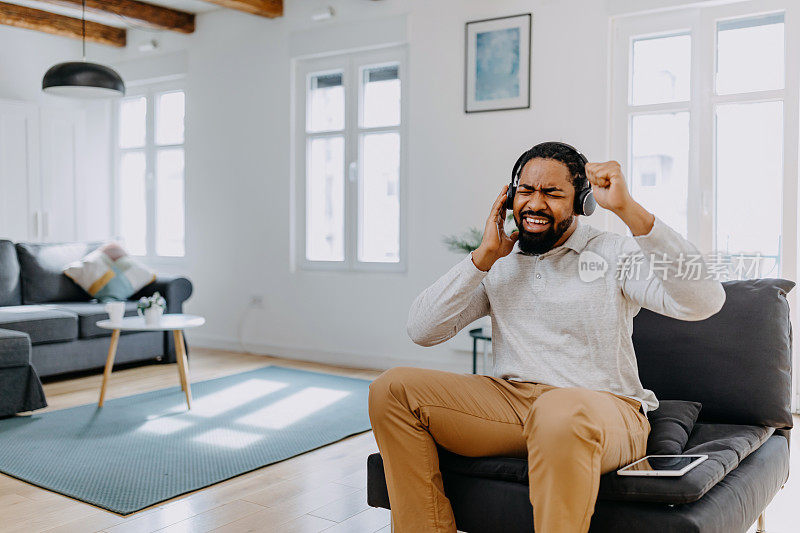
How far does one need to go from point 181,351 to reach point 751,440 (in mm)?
2938

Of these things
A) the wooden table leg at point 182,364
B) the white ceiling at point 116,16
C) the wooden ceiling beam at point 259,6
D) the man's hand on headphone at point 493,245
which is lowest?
the wooden table leg at point 182,364

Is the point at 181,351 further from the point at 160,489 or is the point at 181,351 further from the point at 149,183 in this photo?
the point at 149,183

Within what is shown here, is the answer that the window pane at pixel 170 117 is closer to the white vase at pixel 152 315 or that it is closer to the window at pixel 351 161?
the window at pixel 351 161

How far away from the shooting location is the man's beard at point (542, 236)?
188 cm

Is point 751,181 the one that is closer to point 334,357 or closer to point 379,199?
point 379,199

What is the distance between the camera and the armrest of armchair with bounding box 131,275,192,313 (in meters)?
5.34

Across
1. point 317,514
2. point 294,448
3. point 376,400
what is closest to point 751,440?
point 376,400

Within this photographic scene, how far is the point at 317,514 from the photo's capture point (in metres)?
2.53

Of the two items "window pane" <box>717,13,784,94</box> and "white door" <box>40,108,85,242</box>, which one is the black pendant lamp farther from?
"window pane" <box>717,13,784,94</box>

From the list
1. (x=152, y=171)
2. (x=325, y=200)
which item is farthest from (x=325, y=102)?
(x=152, y=171)

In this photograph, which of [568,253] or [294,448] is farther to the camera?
[294,448]

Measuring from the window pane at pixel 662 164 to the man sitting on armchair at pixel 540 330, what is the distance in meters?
2.47

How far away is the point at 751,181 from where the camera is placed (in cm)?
398

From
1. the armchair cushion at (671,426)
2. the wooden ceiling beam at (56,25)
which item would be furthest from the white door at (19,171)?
the armchair cushion at (671,426)
